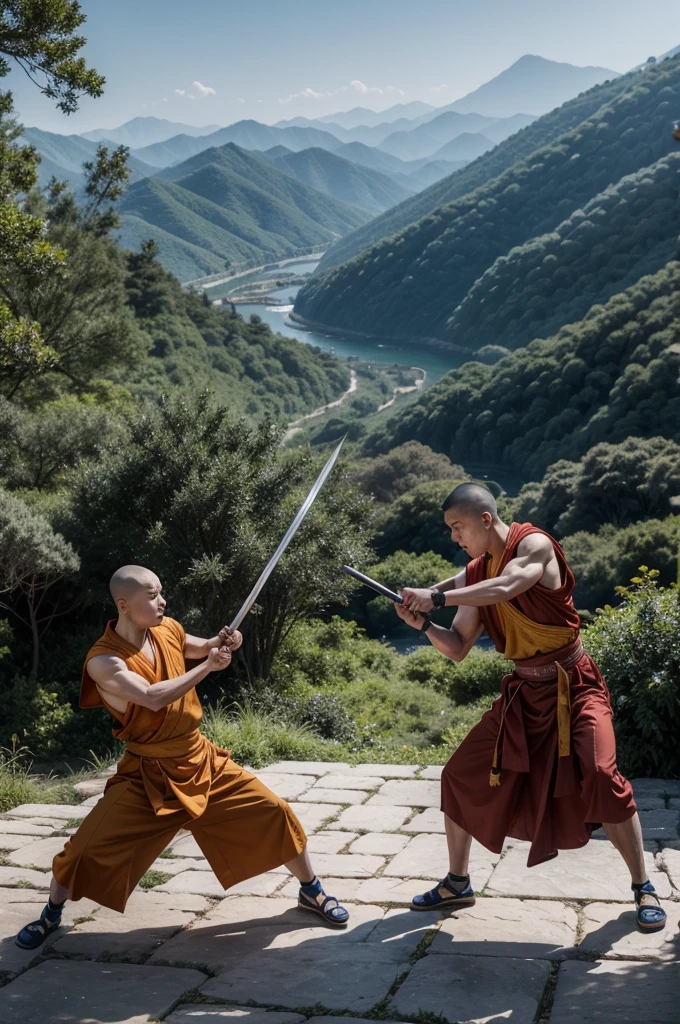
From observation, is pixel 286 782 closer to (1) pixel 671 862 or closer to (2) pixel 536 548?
(1) pixel 671 862

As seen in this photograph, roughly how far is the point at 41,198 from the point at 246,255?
155 metres

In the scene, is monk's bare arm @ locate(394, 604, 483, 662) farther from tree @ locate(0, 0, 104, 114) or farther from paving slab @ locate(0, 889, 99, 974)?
tree @ locate(0, 0, 104, 114)

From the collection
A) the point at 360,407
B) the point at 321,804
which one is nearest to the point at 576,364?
the point at 360,407

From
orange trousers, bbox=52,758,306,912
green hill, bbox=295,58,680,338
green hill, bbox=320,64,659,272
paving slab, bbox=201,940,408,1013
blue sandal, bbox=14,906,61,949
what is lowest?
paving slab, bbox=201,940,408,1013

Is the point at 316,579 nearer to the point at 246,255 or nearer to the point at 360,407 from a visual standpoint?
the point at 360,407

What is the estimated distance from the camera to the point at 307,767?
6180 millimetres

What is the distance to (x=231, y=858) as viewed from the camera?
11.7 ft

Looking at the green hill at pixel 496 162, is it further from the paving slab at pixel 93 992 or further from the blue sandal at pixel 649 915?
the paving slab at pixel 93 992

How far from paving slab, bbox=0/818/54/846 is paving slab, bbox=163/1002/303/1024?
2117mm

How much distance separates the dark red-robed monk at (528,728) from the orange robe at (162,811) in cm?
67

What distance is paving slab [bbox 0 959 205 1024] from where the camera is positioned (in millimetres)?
2916

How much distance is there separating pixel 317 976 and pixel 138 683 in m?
1.15

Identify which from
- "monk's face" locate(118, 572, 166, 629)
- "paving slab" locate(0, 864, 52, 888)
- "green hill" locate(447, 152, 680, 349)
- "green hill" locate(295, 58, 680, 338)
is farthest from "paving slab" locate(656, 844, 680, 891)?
"green hill" locate(295, 58, 680, 338)

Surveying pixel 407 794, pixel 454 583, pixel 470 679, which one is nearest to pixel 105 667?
pixel 454 583
